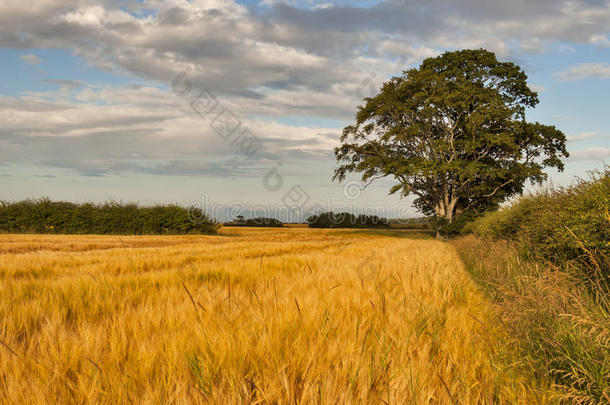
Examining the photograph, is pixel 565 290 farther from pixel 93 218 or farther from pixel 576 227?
pixel 93 218

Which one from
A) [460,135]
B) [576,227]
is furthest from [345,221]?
[576,227]

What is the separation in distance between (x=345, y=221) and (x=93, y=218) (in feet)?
119

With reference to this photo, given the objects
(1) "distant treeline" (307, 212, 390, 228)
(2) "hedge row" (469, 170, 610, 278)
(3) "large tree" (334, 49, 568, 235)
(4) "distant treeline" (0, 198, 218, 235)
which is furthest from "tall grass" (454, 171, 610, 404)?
(1) "distant treeline" (307, 212, 390, 228)

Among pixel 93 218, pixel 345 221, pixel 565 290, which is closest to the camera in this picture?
pixel 565 290

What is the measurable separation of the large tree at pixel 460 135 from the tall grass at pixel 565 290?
16.0 m

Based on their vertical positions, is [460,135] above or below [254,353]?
above

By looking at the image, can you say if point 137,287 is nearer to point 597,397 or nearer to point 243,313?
point 243,313

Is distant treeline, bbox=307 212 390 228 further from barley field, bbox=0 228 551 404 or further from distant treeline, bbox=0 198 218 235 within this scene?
barley field, bbox=0 228 551 404

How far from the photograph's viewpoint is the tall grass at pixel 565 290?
79.8 inches

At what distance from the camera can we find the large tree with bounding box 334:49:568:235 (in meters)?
25.5

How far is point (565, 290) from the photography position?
2.98m

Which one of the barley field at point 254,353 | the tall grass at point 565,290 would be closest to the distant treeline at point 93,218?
the tall grass at point 565,290

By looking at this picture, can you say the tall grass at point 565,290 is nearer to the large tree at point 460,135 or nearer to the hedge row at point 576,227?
the hedge row at point 576,227

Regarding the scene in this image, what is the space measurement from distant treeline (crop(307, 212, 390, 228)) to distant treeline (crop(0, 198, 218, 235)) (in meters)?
28.2
